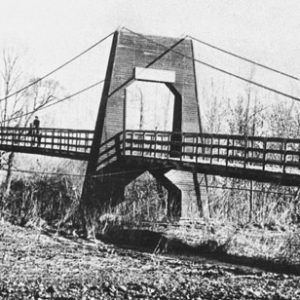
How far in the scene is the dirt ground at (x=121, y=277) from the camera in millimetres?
9984

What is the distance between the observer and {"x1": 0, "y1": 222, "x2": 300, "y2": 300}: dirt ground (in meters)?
9.98

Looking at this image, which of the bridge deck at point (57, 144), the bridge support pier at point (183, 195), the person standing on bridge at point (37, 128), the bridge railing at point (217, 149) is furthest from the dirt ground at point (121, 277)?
the person standing on bridge at point (37, 128)

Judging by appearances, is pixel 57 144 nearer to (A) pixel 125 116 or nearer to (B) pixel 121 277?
(A) pixel 125 116

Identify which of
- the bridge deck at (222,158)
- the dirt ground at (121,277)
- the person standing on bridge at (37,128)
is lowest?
the dirt ground at (121,277)

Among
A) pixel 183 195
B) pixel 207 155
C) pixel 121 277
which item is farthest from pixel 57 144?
pixel 121 277

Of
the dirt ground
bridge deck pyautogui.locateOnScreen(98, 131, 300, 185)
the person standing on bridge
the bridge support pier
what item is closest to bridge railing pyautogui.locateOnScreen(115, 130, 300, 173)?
bridge deck pyautogui.locateOnScreen(98, 131, 300, 185)

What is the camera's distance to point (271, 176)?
1337 cm

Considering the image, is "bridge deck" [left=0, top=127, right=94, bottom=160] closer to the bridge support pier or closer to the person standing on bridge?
the person standing on bridge

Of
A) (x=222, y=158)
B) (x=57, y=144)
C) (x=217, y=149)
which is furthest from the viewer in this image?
(x=57, y=144)

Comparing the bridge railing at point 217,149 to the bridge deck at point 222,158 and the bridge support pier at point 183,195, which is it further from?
the bridge support pier at point 183,195

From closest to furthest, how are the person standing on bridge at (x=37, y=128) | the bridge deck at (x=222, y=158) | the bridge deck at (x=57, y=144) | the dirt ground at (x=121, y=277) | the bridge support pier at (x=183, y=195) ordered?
→ the dirt ground at (x=121, y=277) → the bridge deck at (x=222, y=158) → the bridge support pier at (x=183, y=195) → the bridge deck at (x=57, y=144) → the person standing on bridge at (x=37, y=128)

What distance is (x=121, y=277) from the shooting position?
10.9 m

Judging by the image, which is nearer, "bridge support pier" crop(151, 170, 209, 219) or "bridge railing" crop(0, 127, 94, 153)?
"bridge support pier" crop(151, 170, 209, 219)

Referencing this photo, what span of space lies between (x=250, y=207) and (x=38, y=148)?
9778 millimetres
